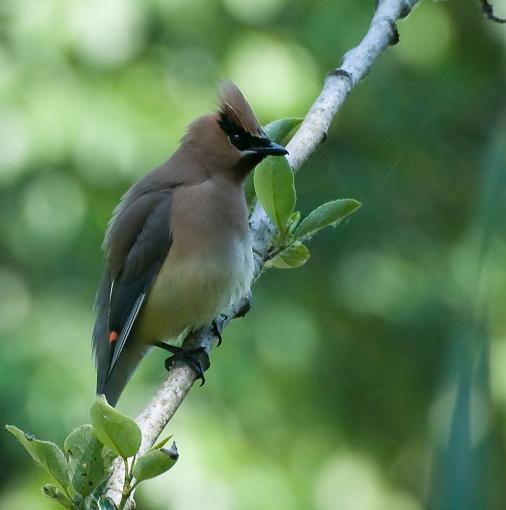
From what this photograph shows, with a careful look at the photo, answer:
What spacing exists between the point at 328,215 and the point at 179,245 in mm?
904

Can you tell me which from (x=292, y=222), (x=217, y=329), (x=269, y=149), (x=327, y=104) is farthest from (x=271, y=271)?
(x=292, y=222)

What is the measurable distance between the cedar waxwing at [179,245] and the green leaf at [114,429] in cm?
142

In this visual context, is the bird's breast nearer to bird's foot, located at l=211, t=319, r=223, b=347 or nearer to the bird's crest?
bird's foot, located at l=211, t=319, r=223, b=347

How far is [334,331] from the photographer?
245 inches

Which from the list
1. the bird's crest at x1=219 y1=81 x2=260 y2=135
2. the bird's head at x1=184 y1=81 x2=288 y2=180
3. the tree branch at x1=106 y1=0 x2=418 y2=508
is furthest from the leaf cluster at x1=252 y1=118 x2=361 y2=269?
the bird's crest at x1=219 y1=81 x2=260 y2=135

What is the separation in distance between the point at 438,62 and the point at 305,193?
1121 millimetres

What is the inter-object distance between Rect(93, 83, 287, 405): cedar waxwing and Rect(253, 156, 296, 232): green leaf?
0.57 m

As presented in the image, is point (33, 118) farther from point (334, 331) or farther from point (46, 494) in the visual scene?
point (46, 494)

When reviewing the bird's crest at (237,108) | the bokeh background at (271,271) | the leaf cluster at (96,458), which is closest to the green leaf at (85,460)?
the leaf cluster at (96,458)

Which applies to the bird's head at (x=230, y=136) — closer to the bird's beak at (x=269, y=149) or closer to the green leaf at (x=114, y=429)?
the bird's beak at (x=269, y=149)

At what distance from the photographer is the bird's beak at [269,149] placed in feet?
8.66

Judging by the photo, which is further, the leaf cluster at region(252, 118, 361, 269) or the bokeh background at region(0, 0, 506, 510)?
the bokeh background at region(0, 0, 506, 510)

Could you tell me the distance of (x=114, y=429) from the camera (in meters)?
1.42

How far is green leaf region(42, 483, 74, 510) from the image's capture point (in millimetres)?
1453
